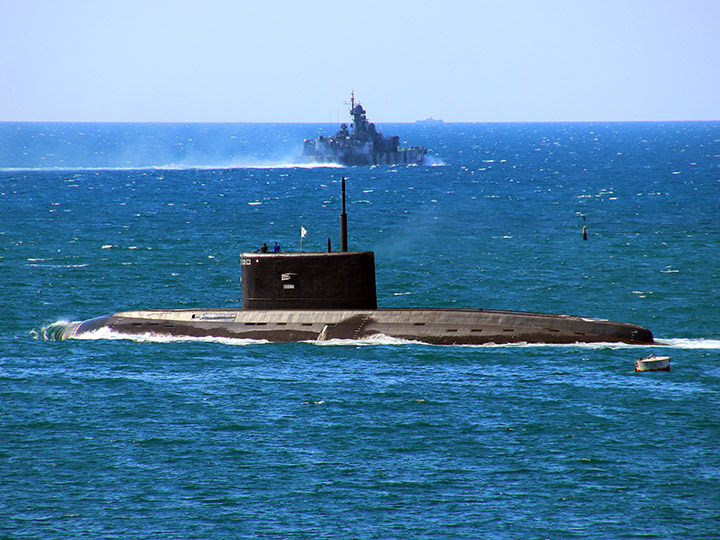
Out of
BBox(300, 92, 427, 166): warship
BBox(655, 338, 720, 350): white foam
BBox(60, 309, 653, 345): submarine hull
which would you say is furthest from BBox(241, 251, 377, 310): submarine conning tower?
BBox(300, 92, 427, 166): warship

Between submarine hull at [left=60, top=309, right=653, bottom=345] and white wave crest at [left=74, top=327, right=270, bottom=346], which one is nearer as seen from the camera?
submarine hull at [left=60, top=309, right=653, bottom=345]

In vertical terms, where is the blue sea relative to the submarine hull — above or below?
below

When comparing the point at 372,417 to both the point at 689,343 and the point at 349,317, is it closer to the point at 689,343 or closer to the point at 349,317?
the point at 349,317

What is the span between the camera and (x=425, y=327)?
3866 centimetres

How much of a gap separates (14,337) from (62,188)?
341 feet

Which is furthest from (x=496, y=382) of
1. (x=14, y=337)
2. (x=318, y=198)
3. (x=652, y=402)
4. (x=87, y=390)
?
(x=318, y=198)

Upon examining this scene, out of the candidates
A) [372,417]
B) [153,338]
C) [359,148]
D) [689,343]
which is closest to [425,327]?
[372,417]

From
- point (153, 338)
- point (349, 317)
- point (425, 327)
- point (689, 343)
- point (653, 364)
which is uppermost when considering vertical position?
point (349, 317)

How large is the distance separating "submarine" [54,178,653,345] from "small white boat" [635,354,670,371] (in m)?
2.86

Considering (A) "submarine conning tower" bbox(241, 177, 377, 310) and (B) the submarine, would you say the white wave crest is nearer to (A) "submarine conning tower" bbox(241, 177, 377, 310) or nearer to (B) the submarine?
(B) the submarine

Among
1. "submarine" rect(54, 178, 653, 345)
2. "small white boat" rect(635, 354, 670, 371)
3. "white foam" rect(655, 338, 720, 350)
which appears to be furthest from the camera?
"white foam" rect(655, 338, 720, 350)

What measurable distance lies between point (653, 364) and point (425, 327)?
9044mm

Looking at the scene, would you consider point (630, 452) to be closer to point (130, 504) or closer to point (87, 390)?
point (130, 504)

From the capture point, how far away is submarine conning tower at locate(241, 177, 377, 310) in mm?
37562
